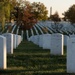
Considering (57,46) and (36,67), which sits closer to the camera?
(36,67)

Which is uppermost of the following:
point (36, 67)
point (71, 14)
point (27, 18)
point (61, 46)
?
point (71, 14)

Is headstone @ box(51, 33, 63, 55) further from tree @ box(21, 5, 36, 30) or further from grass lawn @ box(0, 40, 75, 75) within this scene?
tree @ box(21, 5, 36, 30)

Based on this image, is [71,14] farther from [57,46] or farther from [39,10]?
[57,46]

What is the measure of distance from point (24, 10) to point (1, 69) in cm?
4460

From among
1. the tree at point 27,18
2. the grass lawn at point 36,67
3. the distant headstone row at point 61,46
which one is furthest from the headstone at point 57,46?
the tree at point 27,18

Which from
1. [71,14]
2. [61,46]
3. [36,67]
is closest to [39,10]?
[71,14]

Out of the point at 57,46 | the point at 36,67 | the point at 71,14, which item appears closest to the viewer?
the point at 36,67

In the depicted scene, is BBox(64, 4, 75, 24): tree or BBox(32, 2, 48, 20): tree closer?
BBox(32, 2, 48, 20): tree

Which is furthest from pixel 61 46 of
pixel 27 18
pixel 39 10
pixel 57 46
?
pixel 39 10

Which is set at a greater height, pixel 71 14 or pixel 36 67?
pixel 71 14

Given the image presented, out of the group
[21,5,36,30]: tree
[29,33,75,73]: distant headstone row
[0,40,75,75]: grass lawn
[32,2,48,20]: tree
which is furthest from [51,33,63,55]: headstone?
[32,2,48,20]: tree

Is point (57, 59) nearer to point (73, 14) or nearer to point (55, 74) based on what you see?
point (55, 74)

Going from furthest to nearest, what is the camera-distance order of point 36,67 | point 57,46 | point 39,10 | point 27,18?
point 39,10 < point 27,18 < point 57,46 < point 36,67

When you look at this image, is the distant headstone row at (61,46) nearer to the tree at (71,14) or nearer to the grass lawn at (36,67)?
the grass lawn at (36,67)
